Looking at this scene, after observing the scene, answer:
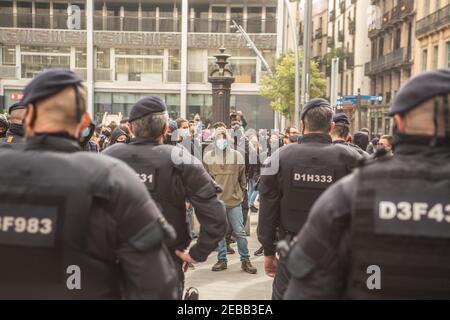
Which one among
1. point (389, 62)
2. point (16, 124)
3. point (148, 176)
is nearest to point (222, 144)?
point (16, 124)

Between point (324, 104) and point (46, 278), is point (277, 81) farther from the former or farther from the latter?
point (46, 278)

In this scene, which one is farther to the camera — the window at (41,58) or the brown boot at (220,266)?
the window at (41,58)

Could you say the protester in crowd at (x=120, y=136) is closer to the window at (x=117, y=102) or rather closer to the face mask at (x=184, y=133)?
the face mask at (x=184, y=133)

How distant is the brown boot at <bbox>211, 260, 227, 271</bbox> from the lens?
304 inches

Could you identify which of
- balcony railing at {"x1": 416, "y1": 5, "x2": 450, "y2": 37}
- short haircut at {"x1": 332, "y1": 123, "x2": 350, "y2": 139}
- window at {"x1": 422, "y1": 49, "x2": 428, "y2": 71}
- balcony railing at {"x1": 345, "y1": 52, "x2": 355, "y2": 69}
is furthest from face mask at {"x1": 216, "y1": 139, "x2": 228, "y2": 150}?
balcony railing at {"x1": 345, "y1": 52, "x2": 355, "y2": 69}

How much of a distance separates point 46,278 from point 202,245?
1777 millimetres

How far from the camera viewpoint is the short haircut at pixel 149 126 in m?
4.21

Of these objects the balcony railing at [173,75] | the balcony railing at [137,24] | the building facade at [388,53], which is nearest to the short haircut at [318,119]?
the building facade at [388,53]

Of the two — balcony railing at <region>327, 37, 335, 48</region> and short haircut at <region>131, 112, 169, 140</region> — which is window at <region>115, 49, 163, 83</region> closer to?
balcony railing at <region>327, 37, 335, 48</region>

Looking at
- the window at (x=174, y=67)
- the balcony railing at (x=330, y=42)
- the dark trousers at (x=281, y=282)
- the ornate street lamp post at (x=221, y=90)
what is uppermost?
the balcony railing at (x=330, y=42)

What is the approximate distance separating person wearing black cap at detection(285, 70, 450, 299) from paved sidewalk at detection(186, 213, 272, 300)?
14.1 ft

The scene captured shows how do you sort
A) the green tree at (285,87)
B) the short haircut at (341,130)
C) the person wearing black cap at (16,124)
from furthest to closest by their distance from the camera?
the green tree at (285,87), the short haircut at (341,130), the person wearing black cap at (16,124)

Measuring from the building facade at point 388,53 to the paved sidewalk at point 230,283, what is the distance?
1138 inches
